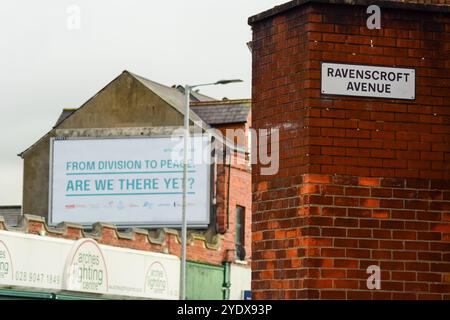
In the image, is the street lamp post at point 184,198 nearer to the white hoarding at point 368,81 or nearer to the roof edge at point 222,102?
the roof edge at point 222,102

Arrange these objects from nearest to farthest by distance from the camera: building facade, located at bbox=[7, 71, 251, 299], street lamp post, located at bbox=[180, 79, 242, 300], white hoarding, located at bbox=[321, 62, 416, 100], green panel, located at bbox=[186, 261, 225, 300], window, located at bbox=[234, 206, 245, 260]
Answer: white hoarding, located at bbox=[321, 62, 416, 100] < street lamp post, located at bbox=[180, 79, 242, 300] < green panel, located at bbox=[186, 261, 225, 300] < building facade, located at bbox=[7, 71, 251, 299] < window, located at bbox=[234, 206, 245, 260]

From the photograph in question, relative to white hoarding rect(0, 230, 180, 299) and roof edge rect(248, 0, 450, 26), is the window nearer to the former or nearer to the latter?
white hoarding rect(0, 230, 180, 299)

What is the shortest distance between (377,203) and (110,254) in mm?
30448

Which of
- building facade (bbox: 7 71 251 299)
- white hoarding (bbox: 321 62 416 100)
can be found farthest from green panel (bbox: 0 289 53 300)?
white hoarding (bbox: 321 62 416 100)

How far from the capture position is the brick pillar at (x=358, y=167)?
8352 mm

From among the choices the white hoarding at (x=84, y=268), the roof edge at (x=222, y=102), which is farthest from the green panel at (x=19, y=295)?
the roof edge at (x=222, y=102)

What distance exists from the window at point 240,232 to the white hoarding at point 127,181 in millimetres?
1445

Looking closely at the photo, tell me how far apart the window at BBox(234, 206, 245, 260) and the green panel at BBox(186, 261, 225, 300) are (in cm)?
174

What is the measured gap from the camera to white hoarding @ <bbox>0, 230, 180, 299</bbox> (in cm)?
3244

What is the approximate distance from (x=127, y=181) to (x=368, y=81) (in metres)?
42.3

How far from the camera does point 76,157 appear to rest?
2018 inches

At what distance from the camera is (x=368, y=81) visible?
8578 millimetres
